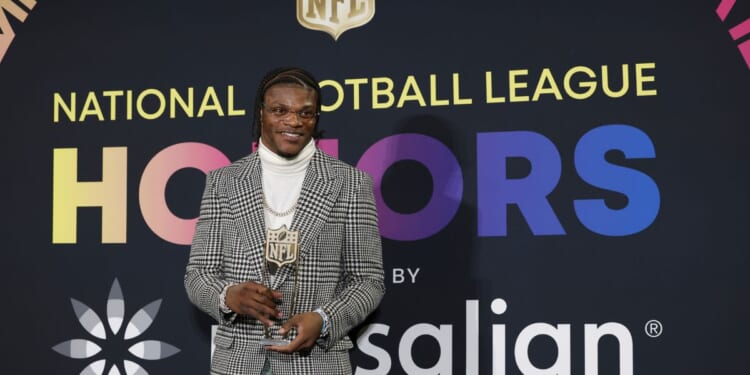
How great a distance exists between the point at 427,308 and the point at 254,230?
104cm

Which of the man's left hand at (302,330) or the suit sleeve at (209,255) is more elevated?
the suit sleeve at (209,255)

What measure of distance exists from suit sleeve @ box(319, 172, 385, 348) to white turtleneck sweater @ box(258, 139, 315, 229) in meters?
0.13

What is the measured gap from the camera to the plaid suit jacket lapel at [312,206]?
1.98 metres

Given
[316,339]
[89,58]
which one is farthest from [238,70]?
[316,339]

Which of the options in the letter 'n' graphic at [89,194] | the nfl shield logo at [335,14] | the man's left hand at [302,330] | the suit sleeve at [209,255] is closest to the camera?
the man's left hand at [302,330]

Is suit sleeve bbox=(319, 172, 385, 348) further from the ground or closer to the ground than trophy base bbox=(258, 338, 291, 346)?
further from the ground

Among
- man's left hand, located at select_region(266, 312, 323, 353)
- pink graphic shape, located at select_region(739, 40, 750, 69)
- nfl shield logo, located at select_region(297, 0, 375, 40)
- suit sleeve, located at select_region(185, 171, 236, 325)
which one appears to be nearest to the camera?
man's left hand, located at select_region(266, 312, 323, 353)

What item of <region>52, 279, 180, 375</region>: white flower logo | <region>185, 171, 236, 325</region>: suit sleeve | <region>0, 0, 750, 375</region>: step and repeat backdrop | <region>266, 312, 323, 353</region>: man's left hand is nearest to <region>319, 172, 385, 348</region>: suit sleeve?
<region>266, 312, 323, 353</region>: man's left hand

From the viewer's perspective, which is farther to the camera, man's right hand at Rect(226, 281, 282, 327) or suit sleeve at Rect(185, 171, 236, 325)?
suit sleeve at Rect(185, 171, 236, 325)

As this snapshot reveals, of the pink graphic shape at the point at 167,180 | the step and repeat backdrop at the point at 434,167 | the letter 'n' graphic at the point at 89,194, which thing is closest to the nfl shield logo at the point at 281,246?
the step and repeat backdrop at the point at 434,167

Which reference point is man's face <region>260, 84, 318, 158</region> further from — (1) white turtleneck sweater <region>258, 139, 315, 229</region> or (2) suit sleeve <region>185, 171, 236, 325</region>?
(2) suit sleeve <region>185, 171, 236, 325</region>

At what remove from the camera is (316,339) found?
1.91 metres

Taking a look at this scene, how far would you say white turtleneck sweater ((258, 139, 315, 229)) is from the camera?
2.05 meters

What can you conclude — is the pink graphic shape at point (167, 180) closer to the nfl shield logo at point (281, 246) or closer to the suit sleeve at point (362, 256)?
the suit sleeve at point (362, 256)
